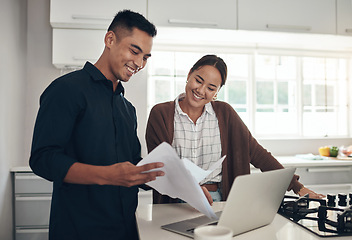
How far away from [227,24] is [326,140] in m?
1.81

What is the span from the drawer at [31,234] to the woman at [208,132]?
1.43 m

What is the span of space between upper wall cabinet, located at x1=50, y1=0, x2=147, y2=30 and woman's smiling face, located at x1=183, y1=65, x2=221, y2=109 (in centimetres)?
123

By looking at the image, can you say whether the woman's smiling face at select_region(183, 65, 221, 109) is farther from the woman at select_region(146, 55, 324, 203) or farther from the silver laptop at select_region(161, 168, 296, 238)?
the silver laptop at select_region(161, 168, 296, 238)

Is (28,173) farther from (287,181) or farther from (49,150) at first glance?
(287,181)

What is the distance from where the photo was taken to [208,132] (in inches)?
67.9

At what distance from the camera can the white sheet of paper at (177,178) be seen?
89 cm

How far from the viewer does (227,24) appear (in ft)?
9.34

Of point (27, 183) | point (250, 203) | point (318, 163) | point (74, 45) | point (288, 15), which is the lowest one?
point (27, 183)

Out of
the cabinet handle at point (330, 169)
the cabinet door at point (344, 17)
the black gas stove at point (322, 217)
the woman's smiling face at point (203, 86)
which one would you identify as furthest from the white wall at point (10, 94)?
the cabinet door at point (344, 17)

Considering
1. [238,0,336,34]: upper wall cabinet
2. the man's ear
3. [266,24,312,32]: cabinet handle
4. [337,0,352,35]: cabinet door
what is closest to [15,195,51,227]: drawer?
the man's ear

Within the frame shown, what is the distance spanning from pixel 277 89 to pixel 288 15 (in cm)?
90

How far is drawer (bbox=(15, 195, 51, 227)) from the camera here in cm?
251

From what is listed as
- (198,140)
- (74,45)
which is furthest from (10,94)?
(198,140)

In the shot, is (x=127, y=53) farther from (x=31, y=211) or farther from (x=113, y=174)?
(x=31, y=211)
